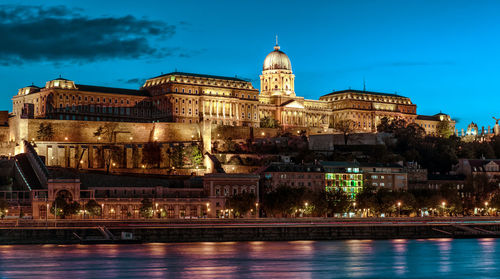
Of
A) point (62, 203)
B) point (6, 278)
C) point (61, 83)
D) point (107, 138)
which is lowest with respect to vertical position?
point (6, 278)

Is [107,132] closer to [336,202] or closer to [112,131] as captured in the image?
[112,131]

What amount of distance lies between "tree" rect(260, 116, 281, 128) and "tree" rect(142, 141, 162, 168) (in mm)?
42485

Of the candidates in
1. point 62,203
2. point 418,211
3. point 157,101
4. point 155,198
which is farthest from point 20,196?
point 157,101

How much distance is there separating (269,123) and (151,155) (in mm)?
45359

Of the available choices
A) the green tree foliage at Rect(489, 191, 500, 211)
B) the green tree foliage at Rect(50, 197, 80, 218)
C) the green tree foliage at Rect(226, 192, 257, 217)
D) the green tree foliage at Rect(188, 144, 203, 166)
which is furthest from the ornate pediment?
the green tree foliage at Rect(50, 197, 80, 218)

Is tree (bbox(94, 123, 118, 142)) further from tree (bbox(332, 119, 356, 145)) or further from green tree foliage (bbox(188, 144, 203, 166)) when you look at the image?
tree (bbox(332, 119, 356, 145))

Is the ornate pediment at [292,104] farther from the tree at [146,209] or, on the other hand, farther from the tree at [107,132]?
the tree at [146,209]

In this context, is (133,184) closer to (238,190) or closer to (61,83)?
(238,190)

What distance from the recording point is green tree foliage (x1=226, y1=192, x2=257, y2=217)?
9338cm

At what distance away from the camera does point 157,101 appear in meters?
153

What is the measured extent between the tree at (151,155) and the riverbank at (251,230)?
103ft

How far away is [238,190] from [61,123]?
37.1 metres

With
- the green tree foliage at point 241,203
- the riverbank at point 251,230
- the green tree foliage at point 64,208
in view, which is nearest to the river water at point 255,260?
the riverbank at point 251,230

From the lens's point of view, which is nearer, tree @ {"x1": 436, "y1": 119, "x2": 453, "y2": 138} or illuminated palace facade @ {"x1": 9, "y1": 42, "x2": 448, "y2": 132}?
illuminated palace facade @ {"x1": 9, "y1": 42, "x2": 448, "y2": 132}
